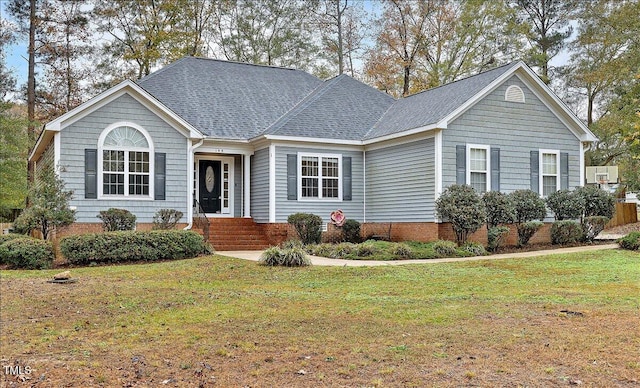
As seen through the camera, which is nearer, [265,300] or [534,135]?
[265,300]

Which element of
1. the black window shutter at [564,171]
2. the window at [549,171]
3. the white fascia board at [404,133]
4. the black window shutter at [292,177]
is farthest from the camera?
the black window shutter at [564,171]

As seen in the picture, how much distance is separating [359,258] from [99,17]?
24536mm

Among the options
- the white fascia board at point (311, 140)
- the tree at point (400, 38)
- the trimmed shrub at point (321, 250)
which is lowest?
the trimmed shrub at point (321, 250)

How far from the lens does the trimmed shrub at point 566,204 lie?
64.4 feet

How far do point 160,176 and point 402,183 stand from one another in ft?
25.1

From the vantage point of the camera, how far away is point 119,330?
25.4 ft

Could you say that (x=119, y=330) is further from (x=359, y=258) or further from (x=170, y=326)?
(x=359, y=258)

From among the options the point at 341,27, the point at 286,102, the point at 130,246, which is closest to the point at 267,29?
the point at 341,27

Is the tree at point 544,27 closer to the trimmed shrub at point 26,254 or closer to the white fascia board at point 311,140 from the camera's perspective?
the white fascia board at point 311,140

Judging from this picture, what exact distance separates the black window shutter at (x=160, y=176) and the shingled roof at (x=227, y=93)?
7.13 feet

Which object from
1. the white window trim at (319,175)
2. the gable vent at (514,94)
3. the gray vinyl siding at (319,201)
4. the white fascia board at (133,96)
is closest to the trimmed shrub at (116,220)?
the white fascia board at (133,96)

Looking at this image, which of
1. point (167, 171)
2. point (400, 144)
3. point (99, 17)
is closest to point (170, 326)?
point (167, 171)

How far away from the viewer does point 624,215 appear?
27.3 meters

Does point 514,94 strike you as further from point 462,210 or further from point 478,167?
point 462,210
